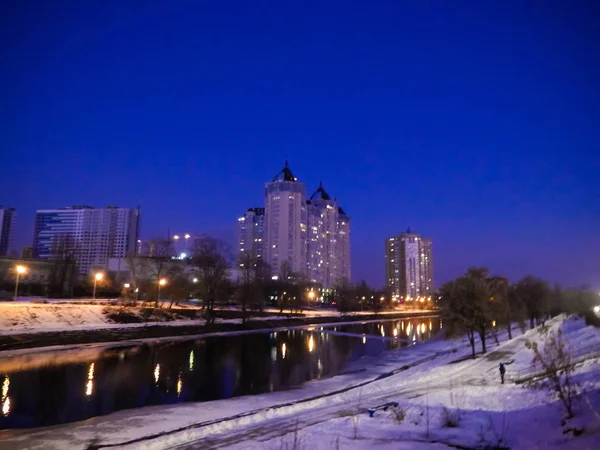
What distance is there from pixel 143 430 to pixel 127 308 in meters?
52.2

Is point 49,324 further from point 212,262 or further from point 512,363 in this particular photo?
point 512,363

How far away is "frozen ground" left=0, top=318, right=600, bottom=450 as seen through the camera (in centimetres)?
1155

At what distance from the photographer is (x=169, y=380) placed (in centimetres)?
2773

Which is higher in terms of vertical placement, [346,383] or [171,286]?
[171,286]

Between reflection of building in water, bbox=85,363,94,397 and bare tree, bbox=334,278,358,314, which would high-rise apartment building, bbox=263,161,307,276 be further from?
reflection of building in water, bbox=85,363,94,397

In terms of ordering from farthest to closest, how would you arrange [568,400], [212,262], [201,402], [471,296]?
[212,262], [471,296], [201,402], [568,400]

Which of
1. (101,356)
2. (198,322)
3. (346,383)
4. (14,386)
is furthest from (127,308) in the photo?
(346,383)

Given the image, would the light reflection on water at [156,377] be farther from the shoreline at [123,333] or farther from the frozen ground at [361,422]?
the shoreline at [123,333]

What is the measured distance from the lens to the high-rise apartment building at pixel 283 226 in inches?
7387

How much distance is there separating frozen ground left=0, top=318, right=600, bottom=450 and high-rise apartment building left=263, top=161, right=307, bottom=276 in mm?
163323

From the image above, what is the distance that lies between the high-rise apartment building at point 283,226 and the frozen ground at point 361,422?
163323 millimetres

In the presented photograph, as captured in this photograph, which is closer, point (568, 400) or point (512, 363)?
point (568, 400)

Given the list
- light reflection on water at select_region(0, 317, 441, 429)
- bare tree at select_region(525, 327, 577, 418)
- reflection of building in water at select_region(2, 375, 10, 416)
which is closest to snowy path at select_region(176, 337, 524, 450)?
bare tree at select_region(525, 327, 577, 418)

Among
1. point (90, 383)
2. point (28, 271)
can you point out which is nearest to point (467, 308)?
point (90, 383)
